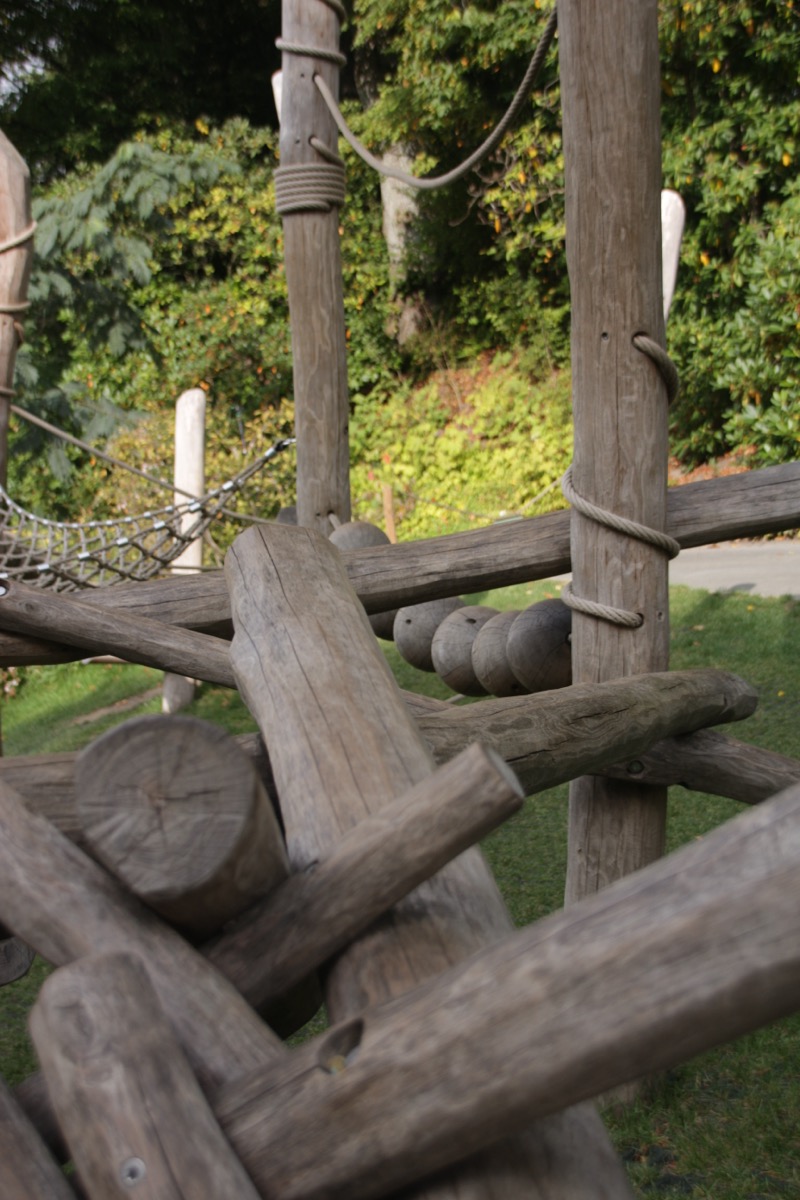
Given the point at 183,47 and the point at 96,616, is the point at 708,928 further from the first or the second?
the point at 183,47

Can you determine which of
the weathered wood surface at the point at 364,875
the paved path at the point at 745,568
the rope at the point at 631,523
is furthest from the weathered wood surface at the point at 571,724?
the paved path at the point at 745,568

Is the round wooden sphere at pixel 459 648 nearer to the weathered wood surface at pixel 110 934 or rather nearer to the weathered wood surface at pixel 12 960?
the weathered wood surface at pixel 12 960

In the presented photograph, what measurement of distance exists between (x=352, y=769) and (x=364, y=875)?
0.81 ft

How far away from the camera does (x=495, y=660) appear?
11.0 feet

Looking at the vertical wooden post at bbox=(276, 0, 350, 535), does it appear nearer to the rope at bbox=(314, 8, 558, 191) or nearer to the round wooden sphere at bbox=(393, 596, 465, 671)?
the rope at bbox=(314, 8, 558, 191)

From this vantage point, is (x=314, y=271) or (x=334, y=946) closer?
(x=334, y=946)

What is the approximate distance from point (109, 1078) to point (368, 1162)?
0.85 ft

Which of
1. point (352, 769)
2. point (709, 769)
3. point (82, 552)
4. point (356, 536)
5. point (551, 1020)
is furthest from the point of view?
point (82, 552)

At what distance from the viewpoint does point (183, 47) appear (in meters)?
14.7

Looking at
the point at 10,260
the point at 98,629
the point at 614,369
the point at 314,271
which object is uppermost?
the point at 10,260

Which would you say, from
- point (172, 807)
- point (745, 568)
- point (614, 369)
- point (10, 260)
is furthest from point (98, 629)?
point (745, 568)

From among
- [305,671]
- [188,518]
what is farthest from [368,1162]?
[188,518]

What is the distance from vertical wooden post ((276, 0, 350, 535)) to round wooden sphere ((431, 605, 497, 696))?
0.66m

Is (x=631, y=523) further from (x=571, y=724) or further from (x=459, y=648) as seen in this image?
(x=459, y=648)
